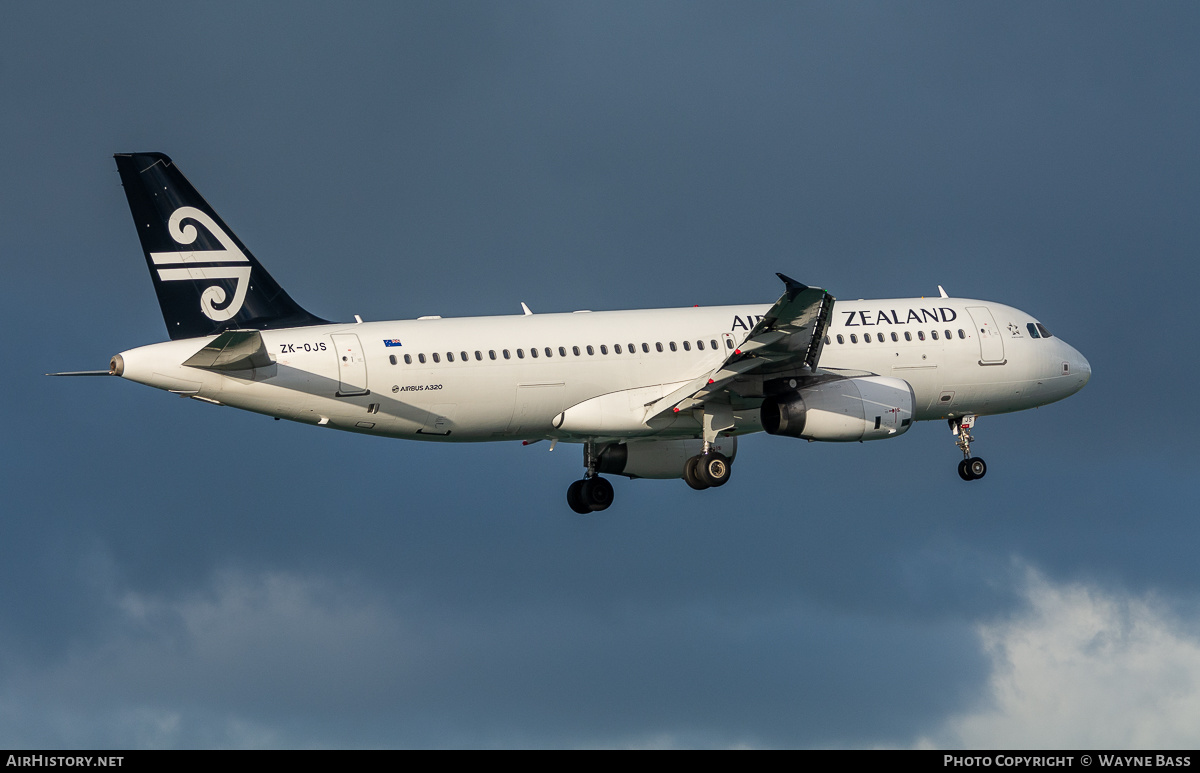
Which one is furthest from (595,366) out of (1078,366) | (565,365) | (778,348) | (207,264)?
(1078,366)

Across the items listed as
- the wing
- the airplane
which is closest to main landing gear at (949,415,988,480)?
the airplane

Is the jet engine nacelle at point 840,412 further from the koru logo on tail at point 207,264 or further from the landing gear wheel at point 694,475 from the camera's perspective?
the koru logo on tail at point 207,264

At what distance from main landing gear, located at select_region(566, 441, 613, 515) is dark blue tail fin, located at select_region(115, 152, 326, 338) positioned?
12354 millimetres

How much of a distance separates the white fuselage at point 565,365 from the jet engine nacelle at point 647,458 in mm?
2763

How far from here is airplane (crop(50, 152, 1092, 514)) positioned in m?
42.6

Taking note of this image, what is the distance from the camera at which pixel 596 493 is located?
51875mm

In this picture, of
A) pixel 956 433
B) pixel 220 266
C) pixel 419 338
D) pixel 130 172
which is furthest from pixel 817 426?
pixel 130 172

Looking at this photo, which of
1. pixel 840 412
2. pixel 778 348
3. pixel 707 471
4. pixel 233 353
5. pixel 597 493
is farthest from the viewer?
pixel 597 493

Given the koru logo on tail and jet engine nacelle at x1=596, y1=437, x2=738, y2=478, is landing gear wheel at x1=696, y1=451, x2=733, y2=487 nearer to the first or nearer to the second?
jet engine nacelle at x1=596, y1=437, x2=738, y2=478

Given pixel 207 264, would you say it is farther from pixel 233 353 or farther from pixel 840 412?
pixel 840 412

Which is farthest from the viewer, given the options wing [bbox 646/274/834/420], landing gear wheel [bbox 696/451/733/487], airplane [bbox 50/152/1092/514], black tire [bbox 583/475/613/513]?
black tire [bbox 583/475/613/513]

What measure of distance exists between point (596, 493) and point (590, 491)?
0.20 m
